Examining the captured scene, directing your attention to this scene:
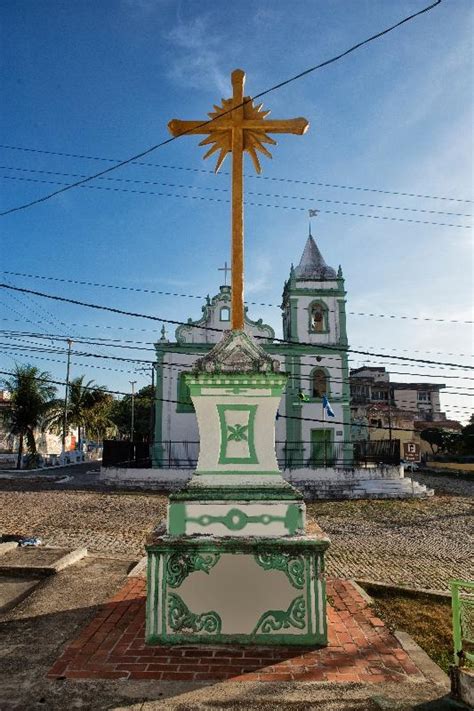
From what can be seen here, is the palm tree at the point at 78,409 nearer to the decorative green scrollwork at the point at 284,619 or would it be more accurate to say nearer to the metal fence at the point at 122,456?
the metal fence at the point at 122,456

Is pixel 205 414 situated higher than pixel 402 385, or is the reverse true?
pixel 402 385

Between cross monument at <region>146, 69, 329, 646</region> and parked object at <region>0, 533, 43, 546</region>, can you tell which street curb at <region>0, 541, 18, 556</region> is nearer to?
parked object at <region>0, 533, 43, 546</region>

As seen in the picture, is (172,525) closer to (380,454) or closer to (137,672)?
(137,672)

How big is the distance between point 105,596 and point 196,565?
7.36 feet

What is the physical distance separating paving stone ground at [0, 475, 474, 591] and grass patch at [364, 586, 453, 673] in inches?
45.7

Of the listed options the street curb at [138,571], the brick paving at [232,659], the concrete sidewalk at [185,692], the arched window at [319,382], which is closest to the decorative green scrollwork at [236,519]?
the brick paving at [232,659]

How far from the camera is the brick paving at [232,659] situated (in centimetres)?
412

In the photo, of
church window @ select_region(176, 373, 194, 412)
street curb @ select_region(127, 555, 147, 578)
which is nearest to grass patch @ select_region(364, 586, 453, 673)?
street curb @ select_region(127, 555, 147, 578)

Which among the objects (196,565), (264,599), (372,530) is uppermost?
(196,565)

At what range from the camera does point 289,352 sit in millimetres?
26078

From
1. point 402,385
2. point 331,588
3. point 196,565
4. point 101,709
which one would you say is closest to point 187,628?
point 196,565

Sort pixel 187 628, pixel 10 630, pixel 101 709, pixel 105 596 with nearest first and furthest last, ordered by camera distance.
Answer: pixel 101 709 → pixel 187 628 → pixel 10 630 → pixel 105 596

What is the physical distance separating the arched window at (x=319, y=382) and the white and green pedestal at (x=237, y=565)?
20.9 m

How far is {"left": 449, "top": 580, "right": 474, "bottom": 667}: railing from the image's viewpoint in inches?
153
